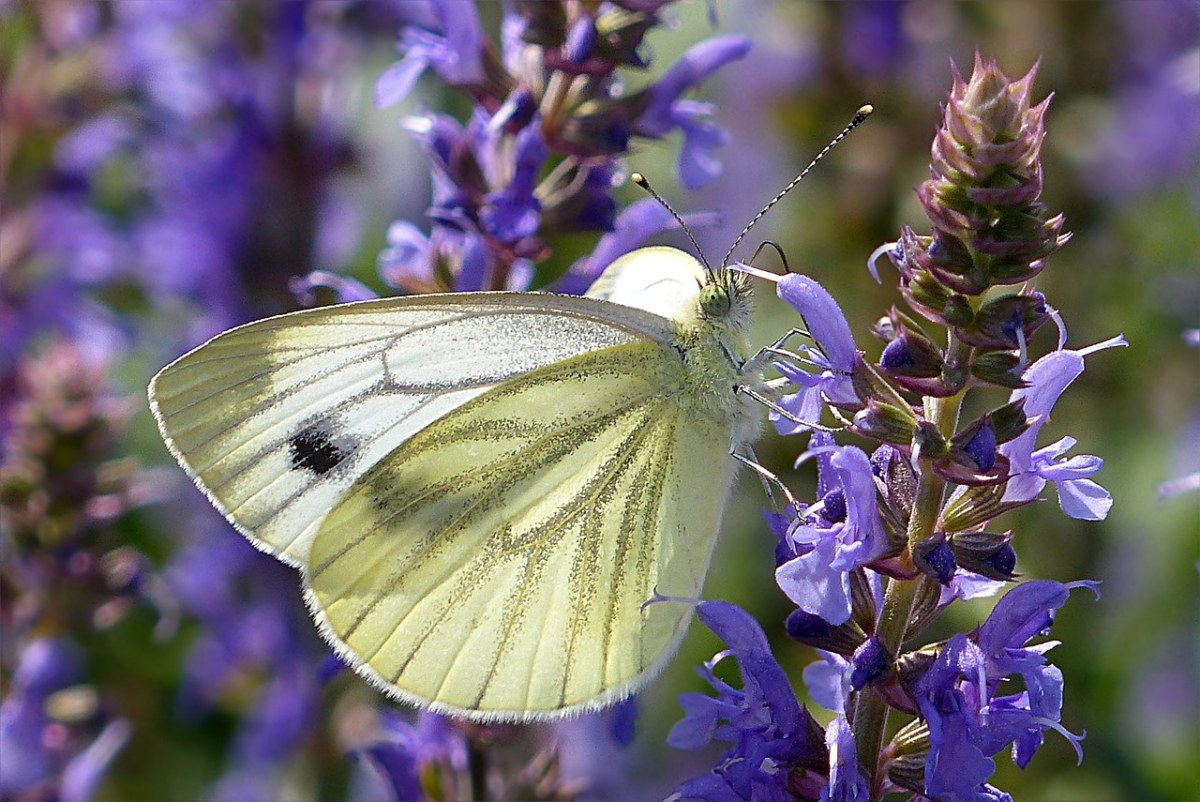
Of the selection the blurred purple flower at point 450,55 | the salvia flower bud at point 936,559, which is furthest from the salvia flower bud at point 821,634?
the blurred purple flower at point 450,55

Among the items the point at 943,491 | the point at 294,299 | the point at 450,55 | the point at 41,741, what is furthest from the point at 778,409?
the point at 294,299

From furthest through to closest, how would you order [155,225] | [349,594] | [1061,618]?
[155,225] → [1061,618] → [349,594]

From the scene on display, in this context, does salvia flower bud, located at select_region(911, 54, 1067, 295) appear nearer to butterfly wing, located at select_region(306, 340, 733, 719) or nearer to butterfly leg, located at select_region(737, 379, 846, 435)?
butterfly leg, located at select_region(737, 379, 846, 435)

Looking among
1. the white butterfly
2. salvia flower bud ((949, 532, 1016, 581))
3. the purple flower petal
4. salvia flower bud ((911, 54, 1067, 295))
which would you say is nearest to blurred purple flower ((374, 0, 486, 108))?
the white butterfly

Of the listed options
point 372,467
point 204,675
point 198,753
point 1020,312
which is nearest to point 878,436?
point 1020,312

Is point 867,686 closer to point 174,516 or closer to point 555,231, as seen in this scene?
point 555,231

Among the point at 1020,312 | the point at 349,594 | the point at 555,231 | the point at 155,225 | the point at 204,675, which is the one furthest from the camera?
the point at 155,225

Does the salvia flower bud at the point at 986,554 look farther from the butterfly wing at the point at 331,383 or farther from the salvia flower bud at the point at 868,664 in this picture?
the butterfly wing at the point at 331,383
